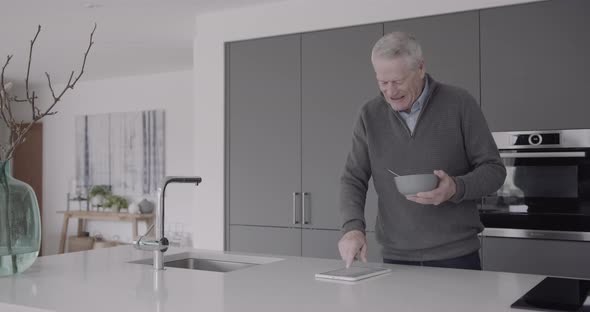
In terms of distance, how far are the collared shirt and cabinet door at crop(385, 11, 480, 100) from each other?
1.31 m

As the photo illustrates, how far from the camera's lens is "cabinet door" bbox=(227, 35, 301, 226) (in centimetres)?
392

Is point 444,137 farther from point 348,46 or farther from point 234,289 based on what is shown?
point 348,46

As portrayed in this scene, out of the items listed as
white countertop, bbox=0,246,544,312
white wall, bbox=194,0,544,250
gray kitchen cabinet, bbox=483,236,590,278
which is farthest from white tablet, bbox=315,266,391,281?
white wall, bbox=194,0,544,250

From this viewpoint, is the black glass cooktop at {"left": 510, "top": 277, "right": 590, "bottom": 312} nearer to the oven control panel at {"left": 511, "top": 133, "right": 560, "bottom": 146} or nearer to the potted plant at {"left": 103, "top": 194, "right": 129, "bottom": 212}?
the oven control panel at {"left": 511, "top": 133, "right": 560, "bottom": 146}

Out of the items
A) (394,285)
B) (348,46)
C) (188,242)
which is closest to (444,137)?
(394,285)

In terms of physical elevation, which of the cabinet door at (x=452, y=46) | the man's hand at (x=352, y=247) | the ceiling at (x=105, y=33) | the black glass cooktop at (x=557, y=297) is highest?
the ceiling at (x=105, y=33)

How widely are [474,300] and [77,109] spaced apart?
7243mm

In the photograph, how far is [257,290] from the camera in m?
1.58

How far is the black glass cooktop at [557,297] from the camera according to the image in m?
1.34

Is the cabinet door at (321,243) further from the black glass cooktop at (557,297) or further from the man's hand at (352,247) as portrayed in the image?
the black glass cooktop at (557,297)

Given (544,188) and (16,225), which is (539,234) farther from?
(16,225)

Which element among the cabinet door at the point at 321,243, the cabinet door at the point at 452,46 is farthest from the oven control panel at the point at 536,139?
the cabinet door at the point at 321,243

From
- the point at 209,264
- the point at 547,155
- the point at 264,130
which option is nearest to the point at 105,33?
the point at 264,130

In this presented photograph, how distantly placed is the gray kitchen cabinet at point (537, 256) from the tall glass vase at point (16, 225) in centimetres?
234
